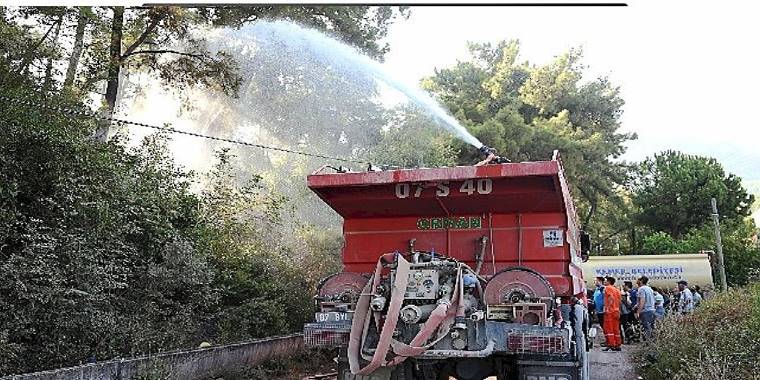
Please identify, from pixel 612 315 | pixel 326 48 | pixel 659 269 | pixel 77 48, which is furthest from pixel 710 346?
pixel 659 269

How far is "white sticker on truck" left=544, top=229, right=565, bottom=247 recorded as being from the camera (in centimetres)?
465

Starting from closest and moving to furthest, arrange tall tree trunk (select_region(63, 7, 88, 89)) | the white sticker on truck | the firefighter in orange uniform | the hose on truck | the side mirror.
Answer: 1. the hose on truck
2. the white sticker on truck
3. the side mirror
4. tall tree trunk (select_region(63, 7, 88, 89))
5. the firefighter in orange uniform

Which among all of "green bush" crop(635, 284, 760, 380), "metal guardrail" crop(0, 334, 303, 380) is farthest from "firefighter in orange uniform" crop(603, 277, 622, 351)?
"metal guardrail" crop(0, 334, 303, 380)

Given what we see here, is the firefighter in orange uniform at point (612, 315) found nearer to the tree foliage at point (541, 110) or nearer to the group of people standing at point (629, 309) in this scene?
the group of people standing at point (629, 309)

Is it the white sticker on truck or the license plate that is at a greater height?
the white sticker on truck

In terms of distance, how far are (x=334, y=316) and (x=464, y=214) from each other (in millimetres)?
1183

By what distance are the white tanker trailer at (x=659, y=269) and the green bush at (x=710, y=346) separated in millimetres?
8498

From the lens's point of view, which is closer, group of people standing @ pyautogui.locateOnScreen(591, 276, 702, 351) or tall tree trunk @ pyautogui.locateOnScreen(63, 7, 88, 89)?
tall tree trunk @ pyautogui.locateOnScreen(63, 7, 88, 89)

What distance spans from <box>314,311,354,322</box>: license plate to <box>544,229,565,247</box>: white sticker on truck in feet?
4.75

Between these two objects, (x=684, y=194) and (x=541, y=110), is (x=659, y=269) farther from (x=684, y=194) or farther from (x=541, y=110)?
(x=684, y=194)

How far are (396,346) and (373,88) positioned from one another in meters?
10.6

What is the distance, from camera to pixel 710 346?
4.57 meters

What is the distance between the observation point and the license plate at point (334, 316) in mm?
4137

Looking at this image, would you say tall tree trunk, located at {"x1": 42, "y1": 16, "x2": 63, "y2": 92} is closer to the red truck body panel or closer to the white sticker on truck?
the red truck body panel
